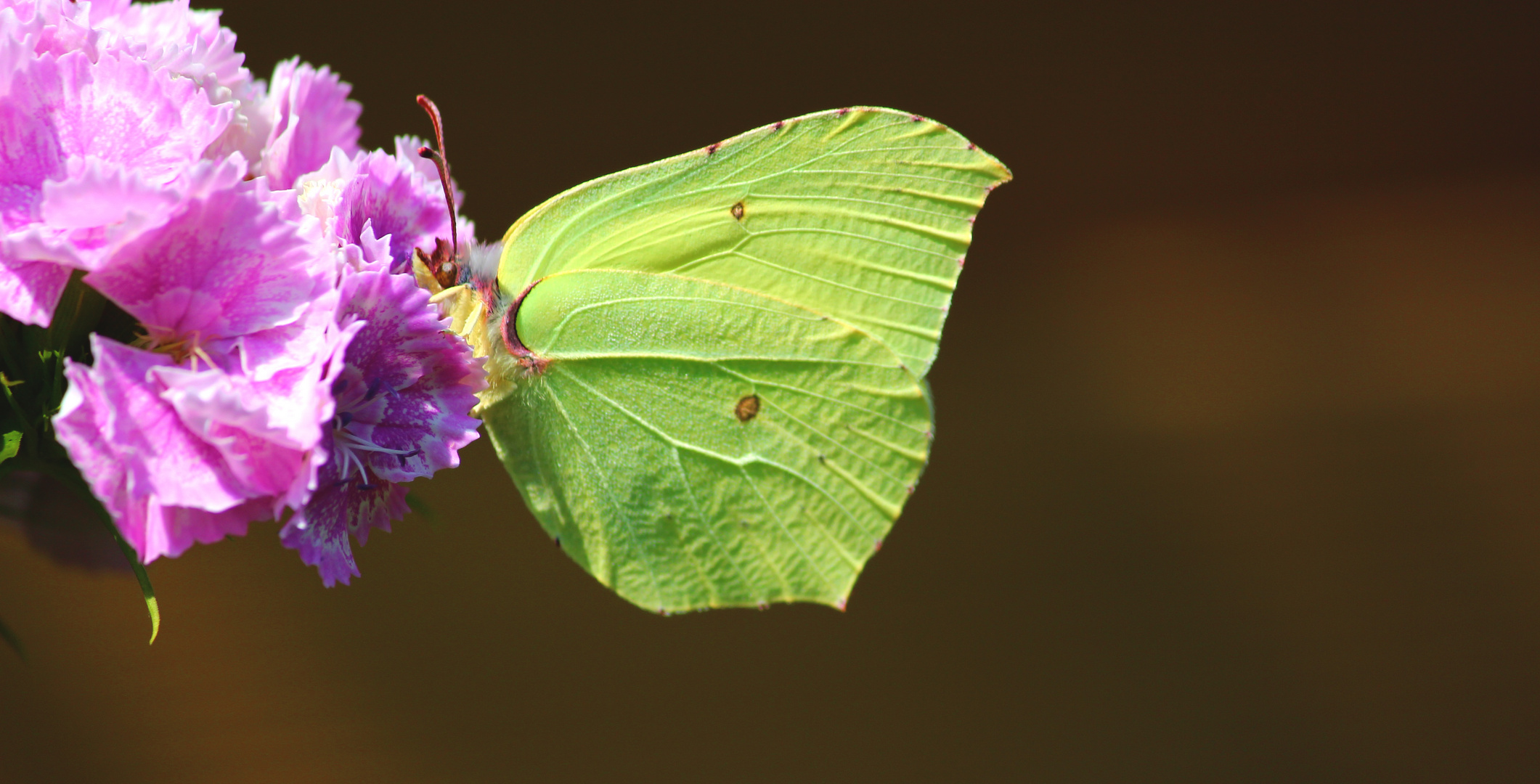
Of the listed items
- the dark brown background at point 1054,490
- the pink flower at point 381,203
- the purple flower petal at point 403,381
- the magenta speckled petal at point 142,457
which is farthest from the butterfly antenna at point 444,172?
the dark brown background at point 1054,490

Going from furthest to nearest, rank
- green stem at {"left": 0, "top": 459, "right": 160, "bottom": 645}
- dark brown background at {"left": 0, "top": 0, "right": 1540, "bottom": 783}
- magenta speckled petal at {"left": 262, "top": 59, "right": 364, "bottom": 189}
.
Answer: dark brown background at {"left": 0, "top": 0, "right": 1540, "bottom": 783} < magenta speckled petal at {"left": 262, "top": 59, "right": 364, "bottom": 189} < green stem at {"left": 0, "top": 459, "right": 160, "bottom": 645}

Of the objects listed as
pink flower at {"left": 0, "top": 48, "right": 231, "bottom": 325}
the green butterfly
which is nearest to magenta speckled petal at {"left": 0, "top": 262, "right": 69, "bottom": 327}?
pink flower at {"left": 0, "top": 48, "right": 231, "bottom": 325}

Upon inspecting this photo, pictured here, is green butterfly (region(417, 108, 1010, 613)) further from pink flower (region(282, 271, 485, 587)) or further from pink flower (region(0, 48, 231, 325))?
pink flower (region(0, 48, 231, 325))

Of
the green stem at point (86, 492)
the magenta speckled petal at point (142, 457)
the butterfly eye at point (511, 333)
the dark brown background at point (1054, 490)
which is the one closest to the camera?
the magenta speckled petal at point (142, 457)

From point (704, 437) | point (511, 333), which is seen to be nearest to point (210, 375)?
point (511, 333)

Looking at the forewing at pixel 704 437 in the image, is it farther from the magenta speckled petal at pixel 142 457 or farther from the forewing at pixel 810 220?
the magenta speckled petal at pixel 142 457

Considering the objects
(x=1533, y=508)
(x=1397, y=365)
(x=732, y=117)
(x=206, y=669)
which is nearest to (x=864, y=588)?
(x=732, y=117)

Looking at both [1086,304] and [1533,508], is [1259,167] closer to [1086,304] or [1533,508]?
[1086,304]
